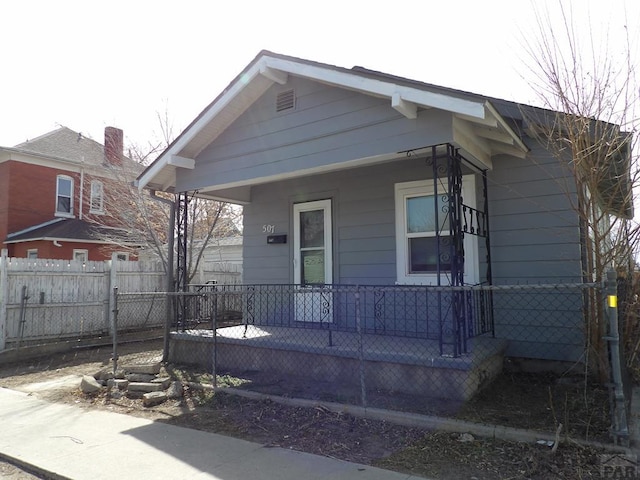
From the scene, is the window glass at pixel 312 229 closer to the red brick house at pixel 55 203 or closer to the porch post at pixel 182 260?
the porch post at pixel 182 260

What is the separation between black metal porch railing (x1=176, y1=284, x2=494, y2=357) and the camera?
5.19 meters

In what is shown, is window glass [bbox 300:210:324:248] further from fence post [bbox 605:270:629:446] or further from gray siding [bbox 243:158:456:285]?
fence post [bbox 605:270:629:446]

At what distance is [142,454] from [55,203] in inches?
695

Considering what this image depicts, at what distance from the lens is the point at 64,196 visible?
19062mm

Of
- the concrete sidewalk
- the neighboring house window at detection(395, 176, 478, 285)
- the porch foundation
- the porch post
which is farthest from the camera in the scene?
the porch post

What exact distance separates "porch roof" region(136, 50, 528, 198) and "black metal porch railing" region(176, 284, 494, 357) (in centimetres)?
190

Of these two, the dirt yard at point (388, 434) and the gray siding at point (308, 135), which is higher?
the gray siding at point (308, 135)

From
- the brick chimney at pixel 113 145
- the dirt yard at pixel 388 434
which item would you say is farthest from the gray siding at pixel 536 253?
the brick chimney at pixel 113 145

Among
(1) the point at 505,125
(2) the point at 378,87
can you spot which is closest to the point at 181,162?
(2) the point at 378,87

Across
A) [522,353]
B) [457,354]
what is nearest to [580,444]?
[457,354]

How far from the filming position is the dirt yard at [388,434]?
137 inches

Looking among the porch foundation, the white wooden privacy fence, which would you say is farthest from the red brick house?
the porch foundation

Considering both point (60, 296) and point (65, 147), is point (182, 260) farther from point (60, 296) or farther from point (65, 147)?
point (65, 147)

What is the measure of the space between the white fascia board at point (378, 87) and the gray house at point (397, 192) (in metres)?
0.02
